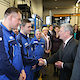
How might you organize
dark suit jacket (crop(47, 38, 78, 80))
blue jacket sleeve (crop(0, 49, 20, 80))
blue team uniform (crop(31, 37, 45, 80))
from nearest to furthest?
blue jacket sleeve (crop(0, 49, 20, 80))
dark suit jacket (crop(47, 38, 78, 80))
blue team uniform (crop(31, 37, 45, 80))

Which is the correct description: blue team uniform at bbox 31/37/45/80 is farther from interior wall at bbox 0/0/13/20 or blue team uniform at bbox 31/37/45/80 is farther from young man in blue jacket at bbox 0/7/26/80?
interior wall at bbox 0/0/13/20

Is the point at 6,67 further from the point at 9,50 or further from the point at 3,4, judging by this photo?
the point at 3,4

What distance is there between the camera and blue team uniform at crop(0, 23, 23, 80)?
4.02ft

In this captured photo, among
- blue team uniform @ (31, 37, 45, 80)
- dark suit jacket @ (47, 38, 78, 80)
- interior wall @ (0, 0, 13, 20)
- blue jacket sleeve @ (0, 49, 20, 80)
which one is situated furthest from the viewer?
interior wall @ (0, 0, 13, 20)

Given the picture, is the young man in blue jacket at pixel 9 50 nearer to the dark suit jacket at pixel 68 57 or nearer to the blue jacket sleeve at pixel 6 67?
the blue jacket sleeve at pixel 6 67

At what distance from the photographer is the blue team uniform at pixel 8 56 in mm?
1225

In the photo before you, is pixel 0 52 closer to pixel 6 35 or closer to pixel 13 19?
pixel 6 35

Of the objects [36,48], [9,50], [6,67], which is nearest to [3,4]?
[36,48]

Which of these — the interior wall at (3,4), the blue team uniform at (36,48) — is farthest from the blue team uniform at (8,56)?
the interior wall at (3,4)

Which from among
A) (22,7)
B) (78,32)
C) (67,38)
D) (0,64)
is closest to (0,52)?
(0,64)

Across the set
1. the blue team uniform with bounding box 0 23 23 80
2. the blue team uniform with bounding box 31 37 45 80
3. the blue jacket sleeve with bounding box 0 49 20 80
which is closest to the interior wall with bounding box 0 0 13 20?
the blue team uniform with bounding box 31 37 45 80

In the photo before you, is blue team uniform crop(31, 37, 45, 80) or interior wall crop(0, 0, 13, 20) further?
interior wall crop(0, 0, 13, 20)

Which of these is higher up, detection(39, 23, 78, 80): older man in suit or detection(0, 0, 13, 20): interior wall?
detection(0, 0, 13, 20): interior wall

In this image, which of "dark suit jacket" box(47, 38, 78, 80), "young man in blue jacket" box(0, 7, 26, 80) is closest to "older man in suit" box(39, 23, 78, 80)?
"dark suit jacket" box(47, 38, 78, 80)
